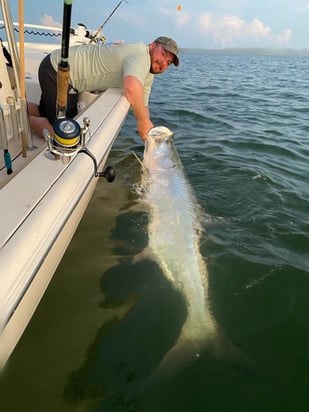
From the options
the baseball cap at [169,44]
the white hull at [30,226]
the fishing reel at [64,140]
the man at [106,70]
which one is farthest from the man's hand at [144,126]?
the fishing reel at [64,140]

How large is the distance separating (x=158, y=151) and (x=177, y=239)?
1283 mm

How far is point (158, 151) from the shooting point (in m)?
4.04

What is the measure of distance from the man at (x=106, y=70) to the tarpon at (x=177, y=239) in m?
0.40

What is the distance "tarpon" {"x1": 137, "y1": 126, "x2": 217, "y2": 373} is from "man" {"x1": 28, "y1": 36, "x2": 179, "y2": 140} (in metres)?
0.40

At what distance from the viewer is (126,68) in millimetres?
3400

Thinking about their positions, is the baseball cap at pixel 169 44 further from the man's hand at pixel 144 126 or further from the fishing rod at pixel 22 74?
the fishing rod at pixel 22 74

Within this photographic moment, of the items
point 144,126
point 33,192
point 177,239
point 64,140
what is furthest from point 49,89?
point 33,192

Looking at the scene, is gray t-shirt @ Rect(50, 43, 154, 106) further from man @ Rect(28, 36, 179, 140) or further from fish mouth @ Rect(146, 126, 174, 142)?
fish mouth @ Rect(146, 126, 174, 142)

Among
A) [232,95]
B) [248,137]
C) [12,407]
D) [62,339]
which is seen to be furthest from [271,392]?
[232,95]

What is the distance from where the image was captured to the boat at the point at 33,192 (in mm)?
1422

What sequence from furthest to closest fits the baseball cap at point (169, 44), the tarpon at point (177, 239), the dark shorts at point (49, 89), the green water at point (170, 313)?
the baseball cap at point (169, 44) → the dark shorts at point (49, 89) → the tarpon at point (177, 239) → the green water at point (170, 313)

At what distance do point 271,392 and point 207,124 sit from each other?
6.34 meters

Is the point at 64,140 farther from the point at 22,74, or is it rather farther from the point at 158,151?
the point at 158,151

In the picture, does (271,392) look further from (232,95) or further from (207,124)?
(232,95)
